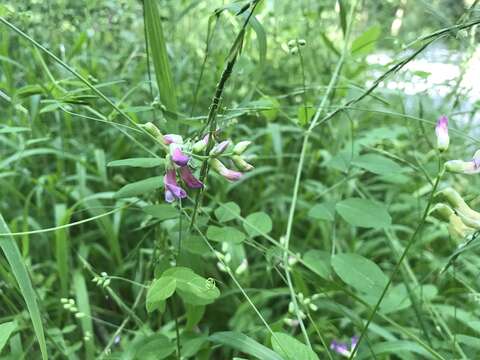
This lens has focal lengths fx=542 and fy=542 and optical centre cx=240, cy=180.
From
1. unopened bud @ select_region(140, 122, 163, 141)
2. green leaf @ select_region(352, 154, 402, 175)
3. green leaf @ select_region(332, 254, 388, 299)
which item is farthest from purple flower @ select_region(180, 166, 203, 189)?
green leaf @ select_region(352, 154, 402, 175)

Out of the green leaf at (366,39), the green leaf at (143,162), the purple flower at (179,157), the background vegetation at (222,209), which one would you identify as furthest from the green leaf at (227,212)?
the green leaf at (366,39)

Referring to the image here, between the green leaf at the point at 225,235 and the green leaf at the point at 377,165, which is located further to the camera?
the green leaf at the point at 377,165

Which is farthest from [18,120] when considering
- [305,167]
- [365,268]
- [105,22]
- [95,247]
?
[365,268]

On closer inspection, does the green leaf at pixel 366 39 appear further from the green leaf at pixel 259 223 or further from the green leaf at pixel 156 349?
the green leaf at pixel 156 349

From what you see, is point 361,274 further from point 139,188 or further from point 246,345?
point 139,188

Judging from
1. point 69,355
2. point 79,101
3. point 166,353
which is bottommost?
point 69,355

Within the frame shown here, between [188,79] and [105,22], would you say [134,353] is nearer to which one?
[188,79]

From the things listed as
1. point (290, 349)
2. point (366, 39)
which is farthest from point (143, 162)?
point (366, 39)
